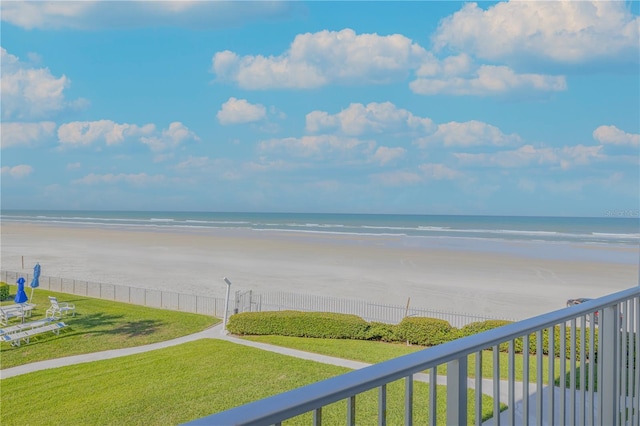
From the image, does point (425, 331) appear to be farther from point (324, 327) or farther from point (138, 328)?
point (138, 328)

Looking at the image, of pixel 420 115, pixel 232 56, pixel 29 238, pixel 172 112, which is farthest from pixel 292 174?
pixel 29 238

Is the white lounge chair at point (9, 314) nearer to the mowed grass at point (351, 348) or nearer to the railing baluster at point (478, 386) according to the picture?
the mowed grass at point (351, 348)

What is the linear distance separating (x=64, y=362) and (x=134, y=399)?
12.0 feet

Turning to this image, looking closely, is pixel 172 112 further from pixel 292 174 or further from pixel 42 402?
pixel 42 402

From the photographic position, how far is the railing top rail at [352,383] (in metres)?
0.94

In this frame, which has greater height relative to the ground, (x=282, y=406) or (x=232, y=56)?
(x=232, y=56)

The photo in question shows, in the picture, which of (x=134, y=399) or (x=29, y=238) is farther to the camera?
(x=29, y=238)

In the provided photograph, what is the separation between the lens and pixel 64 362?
10805 mm

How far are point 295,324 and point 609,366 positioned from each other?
10848mm

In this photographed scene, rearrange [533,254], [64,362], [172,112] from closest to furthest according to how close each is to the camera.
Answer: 1. [64,362]
2. [533,254]
3. [172,112]

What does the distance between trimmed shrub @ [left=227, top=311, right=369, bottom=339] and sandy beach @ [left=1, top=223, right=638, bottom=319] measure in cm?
534

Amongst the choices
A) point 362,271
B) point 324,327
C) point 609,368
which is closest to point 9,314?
point 324,327

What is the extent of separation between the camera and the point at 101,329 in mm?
13469

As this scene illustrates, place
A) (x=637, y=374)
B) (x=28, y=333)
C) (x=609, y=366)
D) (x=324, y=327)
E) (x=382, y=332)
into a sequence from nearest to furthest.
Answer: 1. (x=609, y=366)
2. (x=637, y=374)
3. (x=28, y=333)
4. (x=382, y=332)
5. (x=324, y=327)
